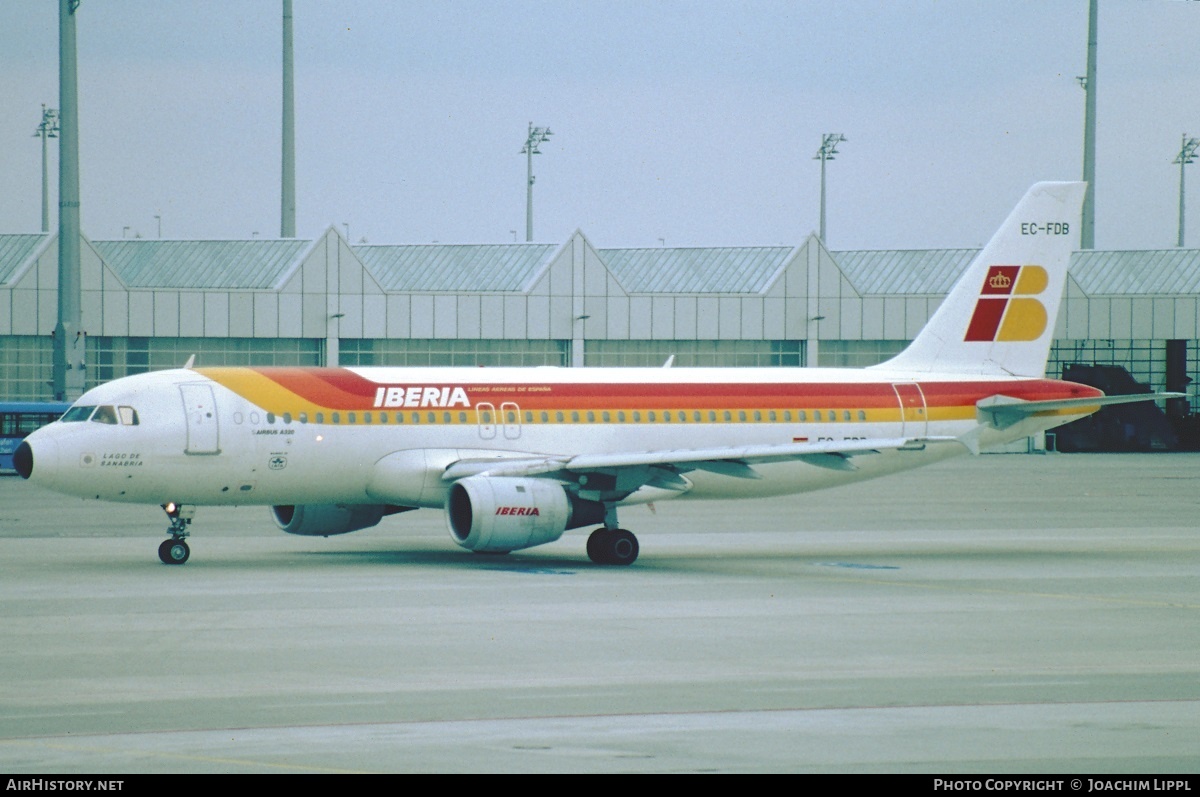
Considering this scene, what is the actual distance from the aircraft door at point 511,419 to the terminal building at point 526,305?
46.4 m

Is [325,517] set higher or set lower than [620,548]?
higher

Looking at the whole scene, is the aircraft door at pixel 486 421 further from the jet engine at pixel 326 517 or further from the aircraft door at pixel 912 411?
the aircraft door at pixel 912 411

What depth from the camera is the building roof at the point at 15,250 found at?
81438 millimetres

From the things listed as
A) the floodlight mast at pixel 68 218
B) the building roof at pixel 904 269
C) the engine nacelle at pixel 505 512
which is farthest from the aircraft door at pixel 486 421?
the building roof at pixel 904 269

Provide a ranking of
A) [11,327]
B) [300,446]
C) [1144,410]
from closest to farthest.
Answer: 1. [300,446]
2. [11,327]
3. [1144,410]

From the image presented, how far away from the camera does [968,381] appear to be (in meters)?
38.3

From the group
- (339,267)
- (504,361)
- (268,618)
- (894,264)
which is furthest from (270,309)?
(268,618)

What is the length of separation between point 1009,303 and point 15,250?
5719 centimetres

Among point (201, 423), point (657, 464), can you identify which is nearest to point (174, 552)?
point (201, 423)

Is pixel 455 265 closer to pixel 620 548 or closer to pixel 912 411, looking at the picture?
pixel 912 411

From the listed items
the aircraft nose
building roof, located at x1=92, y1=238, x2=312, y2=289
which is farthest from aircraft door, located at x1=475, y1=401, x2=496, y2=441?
building roof, located at x1=92, y1=238, x2=312, y2=289

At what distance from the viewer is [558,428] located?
35.2 metres

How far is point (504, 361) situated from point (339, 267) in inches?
347
